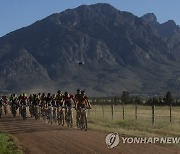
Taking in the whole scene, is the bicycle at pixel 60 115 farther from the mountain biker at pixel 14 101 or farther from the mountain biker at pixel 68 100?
the mountain biker at pixel 14 101

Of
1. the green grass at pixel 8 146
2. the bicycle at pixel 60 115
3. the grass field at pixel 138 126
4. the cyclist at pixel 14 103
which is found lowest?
the green grass at pixel 8 146

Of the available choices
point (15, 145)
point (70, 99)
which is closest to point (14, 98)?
point (70, 99)

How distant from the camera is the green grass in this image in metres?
19.5

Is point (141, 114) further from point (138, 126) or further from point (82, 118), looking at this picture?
point (82, 118)

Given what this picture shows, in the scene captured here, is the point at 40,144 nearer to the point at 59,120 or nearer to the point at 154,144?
the point at 154,144

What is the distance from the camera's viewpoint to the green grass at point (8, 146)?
19484mm

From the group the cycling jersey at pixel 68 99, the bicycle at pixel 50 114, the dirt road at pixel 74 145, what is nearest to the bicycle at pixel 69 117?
the cycling jersey at pixel 68 99

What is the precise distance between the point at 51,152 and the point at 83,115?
381 inches

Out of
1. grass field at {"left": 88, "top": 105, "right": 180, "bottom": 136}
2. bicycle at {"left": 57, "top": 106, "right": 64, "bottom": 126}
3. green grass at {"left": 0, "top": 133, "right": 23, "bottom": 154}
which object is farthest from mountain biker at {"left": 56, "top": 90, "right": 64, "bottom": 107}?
green grass at {"left": 0, "top": 133, "right": 23, "bottom": 154}

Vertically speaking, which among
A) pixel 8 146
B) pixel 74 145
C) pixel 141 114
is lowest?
pixel 8 146

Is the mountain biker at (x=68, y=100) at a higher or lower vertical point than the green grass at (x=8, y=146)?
higher

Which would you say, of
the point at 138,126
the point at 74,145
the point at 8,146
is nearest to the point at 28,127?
the point at 138,126

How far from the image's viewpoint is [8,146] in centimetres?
2130

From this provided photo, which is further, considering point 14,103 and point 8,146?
point 14,103
